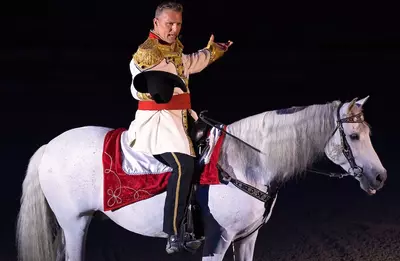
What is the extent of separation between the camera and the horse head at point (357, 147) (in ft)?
11.8

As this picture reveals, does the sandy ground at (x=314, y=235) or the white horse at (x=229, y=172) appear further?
the sandy ground at (x=314, y=235)

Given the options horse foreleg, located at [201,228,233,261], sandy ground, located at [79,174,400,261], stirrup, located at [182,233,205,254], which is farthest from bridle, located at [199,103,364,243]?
sandy ground, located at [79,174,400,261]

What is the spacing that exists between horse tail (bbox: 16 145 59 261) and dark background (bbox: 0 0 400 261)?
1.07 m

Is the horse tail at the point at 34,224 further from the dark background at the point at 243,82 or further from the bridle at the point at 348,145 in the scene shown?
the bridle at the point at 348,145

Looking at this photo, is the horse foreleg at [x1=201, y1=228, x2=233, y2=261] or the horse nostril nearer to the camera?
the horse nostril

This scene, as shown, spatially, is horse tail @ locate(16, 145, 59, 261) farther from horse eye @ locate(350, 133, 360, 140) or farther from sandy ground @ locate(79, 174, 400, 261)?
horse eye @ locate(350, 133, 360, 140)

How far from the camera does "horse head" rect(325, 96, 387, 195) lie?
3.59 metres

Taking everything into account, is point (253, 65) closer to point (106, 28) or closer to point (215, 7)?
point (215, 7)

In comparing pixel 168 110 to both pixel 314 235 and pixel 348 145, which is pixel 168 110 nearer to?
pixel 348 145

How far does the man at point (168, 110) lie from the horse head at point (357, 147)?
87 cm

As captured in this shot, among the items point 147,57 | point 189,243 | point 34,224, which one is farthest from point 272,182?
point 34,224

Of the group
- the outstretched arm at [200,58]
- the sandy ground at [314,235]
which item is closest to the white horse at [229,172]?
the outstretched arm at [200,58]

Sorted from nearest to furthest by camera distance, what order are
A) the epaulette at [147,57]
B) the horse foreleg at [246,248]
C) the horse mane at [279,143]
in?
the epaulette at [147,57]
the horse mane at [279,143]
the horse foreleg at [246,248]

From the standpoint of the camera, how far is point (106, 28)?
13.1 meters
